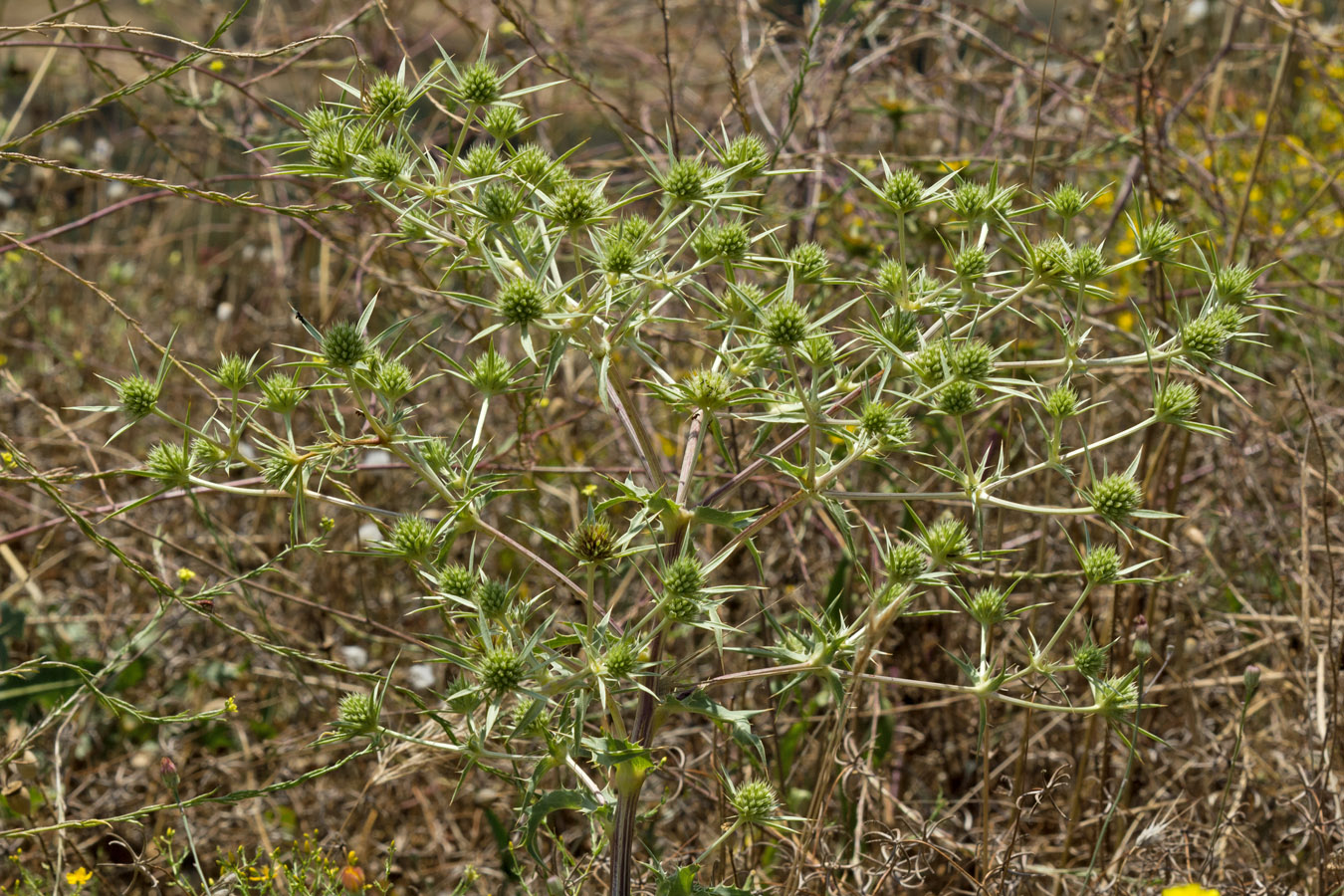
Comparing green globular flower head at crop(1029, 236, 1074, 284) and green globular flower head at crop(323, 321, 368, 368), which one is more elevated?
green globular flower head at crop(1029, 236, 1074, 284)

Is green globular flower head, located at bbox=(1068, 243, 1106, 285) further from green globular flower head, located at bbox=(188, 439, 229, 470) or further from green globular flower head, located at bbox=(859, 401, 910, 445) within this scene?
green globular flower head, located at bbox=(188, 439, 229, 470)

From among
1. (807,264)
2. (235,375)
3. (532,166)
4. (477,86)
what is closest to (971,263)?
(807,264)

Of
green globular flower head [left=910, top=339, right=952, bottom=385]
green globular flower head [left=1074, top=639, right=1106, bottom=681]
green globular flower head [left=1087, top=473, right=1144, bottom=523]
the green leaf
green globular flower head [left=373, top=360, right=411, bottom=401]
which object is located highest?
green globular flower head [left=910, top=339, right=952, bottom=385]

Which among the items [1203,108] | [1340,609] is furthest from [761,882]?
[1203,108]

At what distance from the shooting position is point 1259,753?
241 cm

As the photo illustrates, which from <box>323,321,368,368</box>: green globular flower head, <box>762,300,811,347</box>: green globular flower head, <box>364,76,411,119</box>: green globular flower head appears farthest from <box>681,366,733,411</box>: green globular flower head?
<box>364,76,411,119</box>: green globular flower head

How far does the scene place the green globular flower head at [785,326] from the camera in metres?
1.25

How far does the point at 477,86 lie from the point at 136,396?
59 cm

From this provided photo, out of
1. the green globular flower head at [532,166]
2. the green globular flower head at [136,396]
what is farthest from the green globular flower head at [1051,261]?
the green globular flower head at [136,396]

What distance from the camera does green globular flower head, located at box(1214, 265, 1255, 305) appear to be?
140 cm

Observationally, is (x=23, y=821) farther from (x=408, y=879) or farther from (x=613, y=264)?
(x=613, y=264)

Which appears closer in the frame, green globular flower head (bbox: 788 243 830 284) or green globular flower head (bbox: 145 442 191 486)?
green globular flower head (bbox: 145 442 191 486)

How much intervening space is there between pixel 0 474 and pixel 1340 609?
2.59 meters

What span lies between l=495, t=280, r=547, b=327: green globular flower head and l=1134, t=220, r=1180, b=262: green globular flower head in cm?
77
